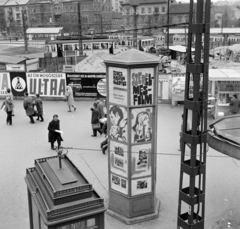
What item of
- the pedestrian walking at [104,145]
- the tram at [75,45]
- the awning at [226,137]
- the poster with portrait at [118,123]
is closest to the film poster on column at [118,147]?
the poster with portrait at [118,123]

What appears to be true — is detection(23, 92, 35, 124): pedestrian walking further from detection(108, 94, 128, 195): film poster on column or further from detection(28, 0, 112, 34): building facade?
detection(28, 0, 112, 34): building facade

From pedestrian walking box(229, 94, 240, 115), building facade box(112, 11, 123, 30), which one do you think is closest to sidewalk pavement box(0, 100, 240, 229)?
pedestrian walking box(229, 94, 240, 115)

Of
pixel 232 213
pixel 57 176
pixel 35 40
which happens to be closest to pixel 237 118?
pixel 232 213

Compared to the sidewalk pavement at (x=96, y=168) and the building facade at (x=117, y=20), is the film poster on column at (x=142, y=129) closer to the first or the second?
the sidewalk pavement at (x=96, y=168)

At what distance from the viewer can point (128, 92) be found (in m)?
7.56

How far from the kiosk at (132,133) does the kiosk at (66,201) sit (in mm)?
2934

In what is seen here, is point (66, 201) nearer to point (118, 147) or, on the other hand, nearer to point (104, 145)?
point (118, 147)

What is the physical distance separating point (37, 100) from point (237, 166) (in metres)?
9.24

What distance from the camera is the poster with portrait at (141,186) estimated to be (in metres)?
8.12

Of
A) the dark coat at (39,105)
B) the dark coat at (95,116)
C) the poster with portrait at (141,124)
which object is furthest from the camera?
the dark coat at (39,105)

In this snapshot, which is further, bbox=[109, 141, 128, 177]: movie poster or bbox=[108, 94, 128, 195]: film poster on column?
bbox=[109, 141, 128, 177]: movie poster

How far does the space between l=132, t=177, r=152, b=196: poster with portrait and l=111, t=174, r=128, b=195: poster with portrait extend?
0.60ft

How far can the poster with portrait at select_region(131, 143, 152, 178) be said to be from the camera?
798cm

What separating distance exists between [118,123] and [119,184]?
1.46m
